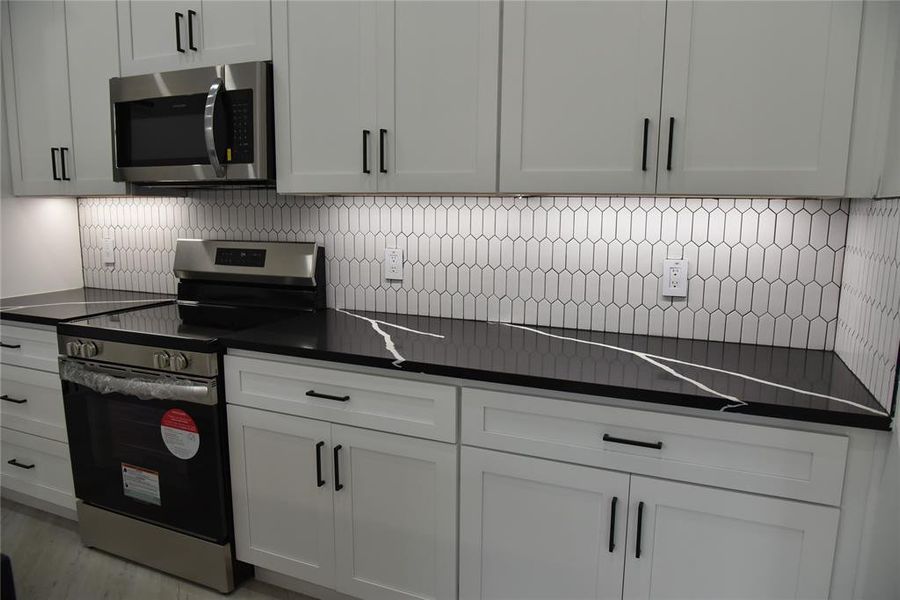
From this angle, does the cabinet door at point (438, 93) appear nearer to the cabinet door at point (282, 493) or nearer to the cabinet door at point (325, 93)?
the cabinet door at point (325, 93)

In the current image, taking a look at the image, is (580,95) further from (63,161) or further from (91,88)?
(63,161)

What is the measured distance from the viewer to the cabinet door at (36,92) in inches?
94.0

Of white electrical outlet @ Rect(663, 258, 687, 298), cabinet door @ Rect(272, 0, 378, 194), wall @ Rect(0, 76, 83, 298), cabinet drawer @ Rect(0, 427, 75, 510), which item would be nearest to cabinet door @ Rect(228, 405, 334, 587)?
cabinet door @ Rect(272, 0, 378, 194)

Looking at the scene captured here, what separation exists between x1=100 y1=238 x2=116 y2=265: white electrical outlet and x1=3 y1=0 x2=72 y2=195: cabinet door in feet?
1.27

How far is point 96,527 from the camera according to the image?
219cm

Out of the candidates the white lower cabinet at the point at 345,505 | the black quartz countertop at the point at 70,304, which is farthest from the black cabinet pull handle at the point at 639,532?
the black quartz countertop at the point at 70,304

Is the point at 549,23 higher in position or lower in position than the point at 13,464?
higher

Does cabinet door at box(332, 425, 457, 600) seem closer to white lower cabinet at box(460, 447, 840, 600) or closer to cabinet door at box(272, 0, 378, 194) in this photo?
white lower cabinet at box(460, 447, 840, 600)

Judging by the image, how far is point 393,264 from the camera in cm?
225

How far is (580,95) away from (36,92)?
233cm

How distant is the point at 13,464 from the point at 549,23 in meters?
2.76

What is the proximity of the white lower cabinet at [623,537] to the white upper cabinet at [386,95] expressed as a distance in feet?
2.95

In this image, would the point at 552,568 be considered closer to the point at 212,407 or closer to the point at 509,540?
the point at 509,540

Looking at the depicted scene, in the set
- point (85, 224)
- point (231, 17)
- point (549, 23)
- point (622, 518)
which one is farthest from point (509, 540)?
point (85, 224)
